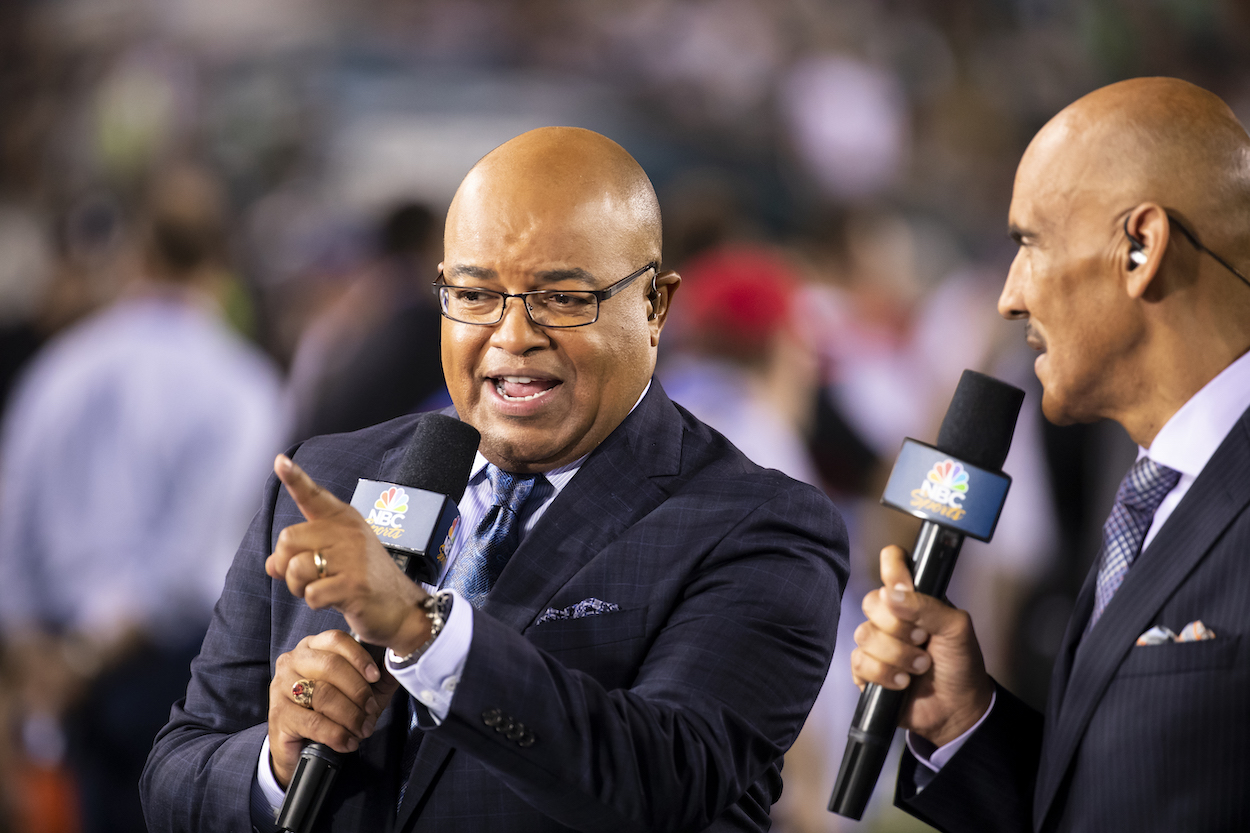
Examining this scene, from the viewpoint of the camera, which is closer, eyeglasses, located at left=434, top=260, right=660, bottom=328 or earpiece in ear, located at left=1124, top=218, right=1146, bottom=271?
earpiece in ear, located at left=1124, top=218, right=1146, bottom=271

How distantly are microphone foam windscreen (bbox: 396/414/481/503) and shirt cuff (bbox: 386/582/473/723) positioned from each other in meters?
0.23

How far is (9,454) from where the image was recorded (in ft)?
16.5

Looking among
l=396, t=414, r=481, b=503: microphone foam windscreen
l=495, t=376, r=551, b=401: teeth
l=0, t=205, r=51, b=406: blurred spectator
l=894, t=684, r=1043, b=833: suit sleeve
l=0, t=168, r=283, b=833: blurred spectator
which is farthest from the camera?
l=0, t=205, r=51, b=406: blurred spectator

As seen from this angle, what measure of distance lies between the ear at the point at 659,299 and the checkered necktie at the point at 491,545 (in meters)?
0.32

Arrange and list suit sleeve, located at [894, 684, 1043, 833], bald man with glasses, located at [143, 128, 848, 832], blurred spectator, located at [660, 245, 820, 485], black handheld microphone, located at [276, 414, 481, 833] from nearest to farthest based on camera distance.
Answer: bald man with glasses, located at [143, 128, 848, 832], black handheld microphone, located at [276, 414, 481, 833], suit sleeve, located at [894, 684, 1043, 833], blurred spectator, located at [660, 245, 820, 485]

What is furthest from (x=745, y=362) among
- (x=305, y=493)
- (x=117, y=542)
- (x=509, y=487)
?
(x=305, y=493)

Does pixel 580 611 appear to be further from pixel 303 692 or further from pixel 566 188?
pixel 566 188

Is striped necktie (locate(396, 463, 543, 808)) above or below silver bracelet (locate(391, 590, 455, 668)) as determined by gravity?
above

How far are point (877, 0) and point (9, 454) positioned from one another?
14.3 ft

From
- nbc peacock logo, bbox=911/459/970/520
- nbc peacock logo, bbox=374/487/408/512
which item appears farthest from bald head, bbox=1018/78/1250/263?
nbc peacock logo, bbox=374/487/408/512

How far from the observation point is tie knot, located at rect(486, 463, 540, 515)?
1.91 metres

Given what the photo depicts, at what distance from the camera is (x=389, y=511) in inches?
62.6

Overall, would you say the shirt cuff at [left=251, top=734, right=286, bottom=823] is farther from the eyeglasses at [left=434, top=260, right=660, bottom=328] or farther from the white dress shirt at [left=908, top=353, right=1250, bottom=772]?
the white dress shirt at [left=908, top=353, right=1250, bottom=772]

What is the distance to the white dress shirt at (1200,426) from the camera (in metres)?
1.59
